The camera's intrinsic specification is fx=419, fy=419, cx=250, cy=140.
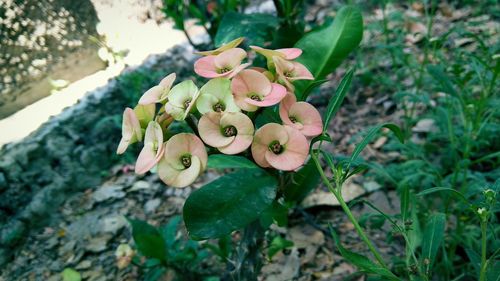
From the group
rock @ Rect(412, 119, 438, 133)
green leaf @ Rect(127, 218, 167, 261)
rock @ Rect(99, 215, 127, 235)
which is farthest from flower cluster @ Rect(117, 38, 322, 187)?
rock @ Rect(412, 119, 438, 133)

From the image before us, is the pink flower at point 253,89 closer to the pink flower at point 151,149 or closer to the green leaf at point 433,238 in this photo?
the pink flower at point 151,149

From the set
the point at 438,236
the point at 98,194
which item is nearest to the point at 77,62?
the point at 98,194

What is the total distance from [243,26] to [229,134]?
0.83 metres

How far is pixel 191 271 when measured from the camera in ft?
4.89

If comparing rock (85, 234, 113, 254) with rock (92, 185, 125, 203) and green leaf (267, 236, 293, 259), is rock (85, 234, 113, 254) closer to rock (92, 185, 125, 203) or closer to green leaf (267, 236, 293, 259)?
rock (92, 185, 125, 203)

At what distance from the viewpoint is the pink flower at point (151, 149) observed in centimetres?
75

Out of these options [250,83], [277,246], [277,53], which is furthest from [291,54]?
[277,246]

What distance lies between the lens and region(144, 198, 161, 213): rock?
1.89m

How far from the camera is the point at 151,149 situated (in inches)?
30.9

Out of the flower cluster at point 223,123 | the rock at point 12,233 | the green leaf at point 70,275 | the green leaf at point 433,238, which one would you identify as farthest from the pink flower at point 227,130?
the rock at point 12,233

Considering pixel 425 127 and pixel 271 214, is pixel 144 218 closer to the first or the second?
pixel 271 214

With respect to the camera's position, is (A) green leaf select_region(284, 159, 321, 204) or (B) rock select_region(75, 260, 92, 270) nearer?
(A) green leaf select_region(284, 159, 321, 204)

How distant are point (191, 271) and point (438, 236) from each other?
2.91 ft

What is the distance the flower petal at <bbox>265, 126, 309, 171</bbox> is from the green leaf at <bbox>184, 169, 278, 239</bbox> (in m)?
0.13
